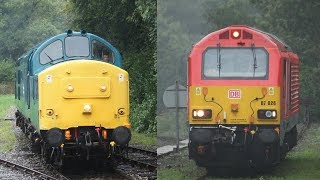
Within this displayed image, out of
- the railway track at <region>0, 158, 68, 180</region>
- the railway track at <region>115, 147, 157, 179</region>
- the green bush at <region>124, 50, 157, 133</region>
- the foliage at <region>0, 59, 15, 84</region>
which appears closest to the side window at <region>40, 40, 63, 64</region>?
the railway track at <region>0, 158, 68, 180</region>

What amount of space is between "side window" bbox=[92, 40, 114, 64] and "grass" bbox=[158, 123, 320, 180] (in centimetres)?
661

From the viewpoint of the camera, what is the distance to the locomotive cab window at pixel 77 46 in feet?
37.4

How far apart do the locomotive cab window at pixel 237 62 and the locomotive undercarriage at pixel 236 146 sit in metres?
0.43

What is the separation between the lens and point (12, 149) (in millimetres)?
16172

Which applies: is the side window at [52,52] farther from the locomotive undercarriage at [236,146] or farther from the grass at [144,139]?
the locomotive undercarriage at [236,146]

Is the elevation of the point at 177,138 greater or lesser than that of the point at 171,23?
lesser

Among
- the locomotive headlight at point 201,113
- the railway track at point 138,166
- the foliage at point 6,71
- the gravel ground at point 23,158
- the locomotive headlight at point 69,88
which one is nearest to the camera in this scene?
the locomotive headlight at point 201,113

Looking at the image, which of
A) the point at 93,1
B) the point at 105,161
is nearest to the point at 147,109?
the point at 93,1

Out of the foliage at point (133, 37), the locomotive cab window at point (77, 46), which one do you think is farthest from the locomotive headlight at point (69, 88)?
the foliage at point (133, 37)

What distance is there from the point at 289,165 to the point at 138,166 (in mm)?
6293

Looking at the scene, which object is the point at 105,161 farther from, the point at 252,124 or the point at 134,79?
the point at 134,79

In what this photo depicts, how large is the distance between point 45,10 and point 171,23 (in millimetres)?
53053

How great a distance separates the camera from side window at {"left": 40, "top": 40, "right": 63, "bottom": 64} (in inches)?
446

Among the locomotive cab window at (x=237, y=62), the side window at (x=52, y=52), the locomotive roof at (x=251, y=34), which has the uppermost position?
the side window at (x=52, y=52)
